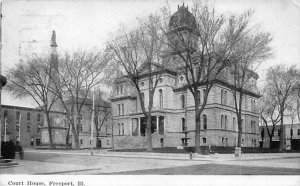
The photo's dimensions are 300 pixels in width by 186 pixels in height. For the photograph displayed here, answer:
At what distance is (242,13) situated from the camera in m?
22.2

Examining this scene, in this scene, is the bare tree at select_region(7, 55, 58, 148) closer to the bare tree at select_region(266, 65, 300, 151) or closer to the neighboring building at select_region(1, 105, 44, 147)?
the bare tree at select_region(266, 65, 300, 151)

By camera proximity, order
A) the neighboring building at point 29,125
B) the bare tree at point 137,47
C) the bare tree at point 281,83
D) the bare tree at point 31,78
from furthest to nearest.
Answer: the neighboring building at point 29,125 < the bare tree at point 281,83 < the bare tree at point 31,78 < the bare tree at point 137,47

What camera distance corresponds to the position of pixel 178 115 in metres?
Result: 48.6

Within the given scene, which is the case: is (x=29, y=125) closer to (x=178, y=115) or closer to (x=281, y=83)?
(x=178, y=115)

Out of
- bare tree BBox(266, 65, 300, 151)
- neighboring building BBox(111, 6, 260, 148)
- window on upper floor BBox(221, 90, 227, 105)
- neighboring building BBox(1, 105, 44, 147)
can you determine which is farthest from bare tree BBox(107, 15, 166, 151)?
neighboring building BBox(1, 105, 44, 147)

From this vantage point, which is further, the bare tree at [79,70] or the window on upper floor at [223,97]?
the window on upper floor at [223,97]

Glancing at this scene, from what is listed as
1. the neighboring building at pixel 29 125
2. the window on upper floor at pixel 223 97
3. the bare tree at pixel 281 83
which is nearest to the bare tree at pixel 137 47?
the bare tree at pixel 281 83

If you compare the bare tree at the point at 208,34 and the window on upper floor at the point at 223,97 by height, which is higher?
the bare tree at the point at 208,34

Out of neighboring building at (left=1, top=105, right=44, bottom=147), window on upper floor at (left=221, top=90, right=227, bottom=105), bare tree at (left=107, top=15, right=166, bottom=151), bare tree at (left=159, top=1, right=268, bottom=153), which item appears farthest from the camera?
neighboring building at (left=1, top=105, right=44, bottom=147)

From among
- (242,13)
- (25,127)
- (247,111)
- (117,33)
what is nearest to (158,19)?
(117,33)

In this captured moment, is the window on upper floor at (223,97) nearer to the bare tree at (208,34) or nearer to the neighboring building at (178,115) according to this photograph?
the neighboring building at (178,115)

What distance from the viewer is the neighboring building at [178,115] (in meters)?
43.9

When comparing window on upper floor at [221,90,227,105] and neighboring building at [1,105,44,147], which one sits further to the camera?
neighboring building at [1,105,44,147]

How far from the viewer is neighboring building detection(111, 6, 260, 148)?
43.9 m
